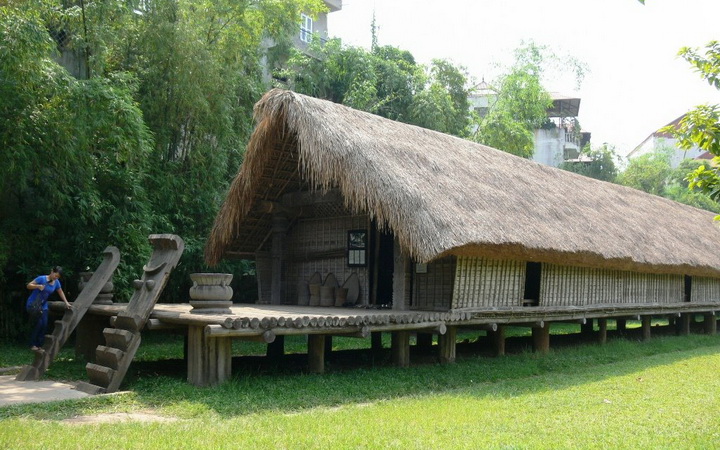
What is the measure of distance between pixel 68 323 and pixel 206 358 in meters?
2.25

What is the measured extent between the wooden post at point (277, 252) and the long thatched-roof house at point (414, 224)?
3 centimetres

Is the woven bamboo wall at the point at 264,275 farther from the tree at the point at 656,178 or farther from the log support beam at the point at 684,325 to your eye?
the tree at the point at 656,178

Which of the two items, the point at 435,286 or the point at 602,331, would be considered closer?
the point at 435,286

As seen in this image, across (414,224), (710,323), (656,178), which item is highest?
(656,178)

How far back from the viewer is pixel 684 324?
17.4 metres

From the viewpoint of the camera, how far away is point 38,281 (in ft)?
30.3

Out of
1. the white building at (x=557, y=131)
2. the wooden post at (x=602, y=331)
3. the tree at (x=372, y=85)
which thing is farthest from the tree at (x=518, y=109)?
the wooden post at (x=602, y=331)

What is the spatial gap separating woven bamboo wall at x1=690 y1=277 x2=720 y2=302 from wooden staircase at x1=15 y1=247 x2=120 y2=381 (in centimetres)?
1366

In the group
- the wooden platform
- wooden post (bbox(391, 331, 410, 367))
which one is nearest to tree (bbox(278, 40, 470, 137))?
the wooden platform

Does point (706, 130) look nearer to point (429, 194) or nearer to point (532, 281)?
point (429, 194)

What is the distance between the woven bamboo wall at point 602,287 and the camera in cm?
1211

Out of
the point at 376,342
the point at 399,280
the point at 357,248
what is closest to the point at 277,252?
the point at 357,248

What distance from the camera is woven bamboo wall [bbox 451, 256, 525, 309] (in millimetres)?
10241

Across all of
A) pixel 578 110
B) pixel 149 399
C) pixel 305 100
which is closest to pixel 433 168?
pixel 305 100
